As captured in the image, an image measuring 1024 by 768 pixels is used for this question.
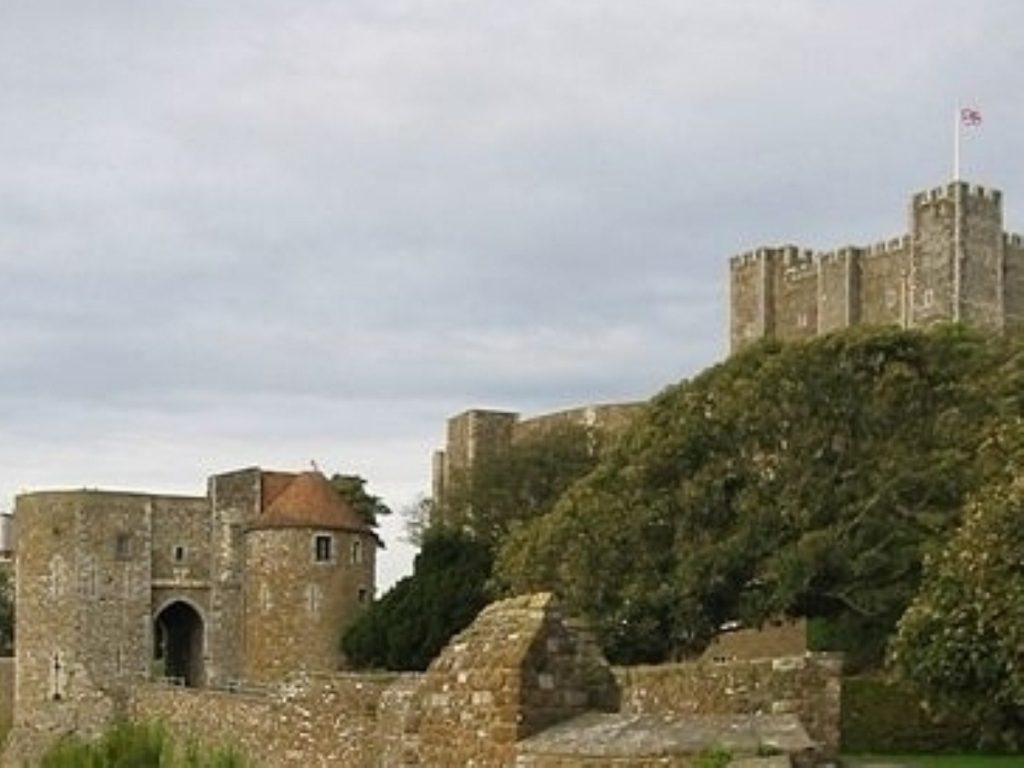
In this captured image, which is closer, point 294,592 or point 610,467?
point 610,467

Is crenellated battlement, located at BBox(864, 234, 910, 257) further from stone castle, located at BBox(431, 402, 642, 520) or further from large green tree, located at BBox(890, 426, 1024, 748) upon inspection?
large green tree, located at BBox(890, 426, 1024, 748)

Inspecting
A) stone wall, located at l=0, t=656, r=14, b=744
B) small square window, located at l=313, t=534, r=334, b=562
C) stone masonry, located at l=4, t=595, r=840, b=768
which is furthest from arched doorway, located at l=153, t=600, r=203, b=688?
stone masonry, located at l=4, t=595, r=840, b=768

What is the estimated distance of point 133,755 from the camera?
22328 millimetres

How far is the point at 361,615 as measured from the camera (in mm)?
64875

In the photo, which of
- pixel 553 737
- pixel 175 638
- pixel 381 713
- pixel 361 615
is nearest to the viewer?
pixel 553 737

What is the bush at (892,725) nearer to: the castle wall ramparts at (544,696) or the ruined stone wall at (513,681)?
the castle wall ramparts at (544,696)

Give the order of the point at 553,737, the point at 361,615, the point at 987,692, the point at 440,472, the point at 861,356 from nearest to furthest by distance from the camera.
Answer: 1. the point at 553,737
2. the point at 987,692
3. the point at 861,356
4. the point at 361,615
5. the point at 440,472

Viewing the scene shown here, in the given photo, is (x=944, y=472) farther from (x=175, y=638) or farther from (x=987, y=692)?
(x=175, y=638)

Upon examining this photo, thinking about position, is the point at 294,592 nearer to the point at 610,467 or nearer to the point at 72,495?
the point at 72,495

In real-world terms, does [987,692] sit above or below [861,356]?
below

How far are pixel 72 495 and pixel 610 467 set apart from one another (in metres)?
28.4

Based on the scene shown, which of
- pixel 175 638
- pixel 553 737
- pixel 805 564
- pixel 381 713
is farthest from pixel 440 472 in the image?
pixel 553 737

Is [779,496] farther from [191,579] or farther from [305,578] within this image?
[191,579]

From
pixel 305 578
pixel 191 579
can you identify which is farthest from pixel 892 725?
pixel 191 579
